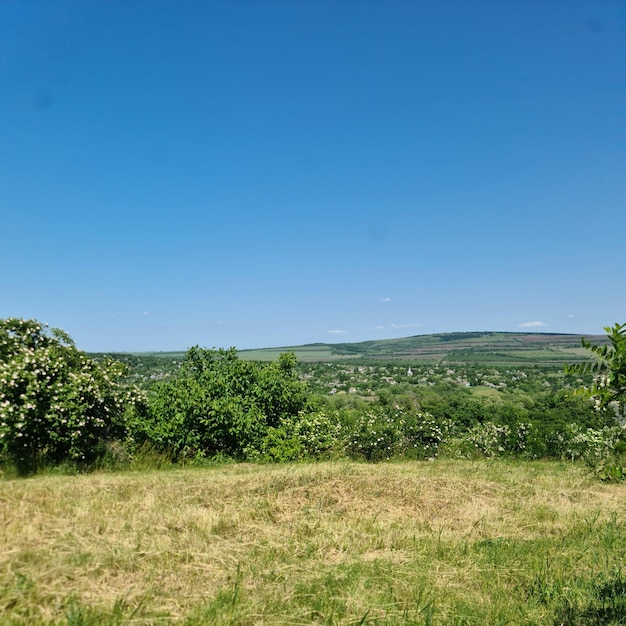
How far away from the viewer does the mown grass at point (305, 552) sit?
144 inches

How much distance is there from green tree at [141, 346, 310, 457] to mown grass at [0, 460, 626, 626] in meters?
2.92

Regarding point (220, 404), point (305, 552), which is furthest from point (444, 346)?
point (305, 552)

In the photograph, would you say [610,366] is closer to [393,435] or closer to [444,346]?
[393,435]

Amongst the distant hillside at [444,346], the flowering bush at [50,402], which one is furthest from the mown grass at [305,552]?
the distant hillside at [444,346]

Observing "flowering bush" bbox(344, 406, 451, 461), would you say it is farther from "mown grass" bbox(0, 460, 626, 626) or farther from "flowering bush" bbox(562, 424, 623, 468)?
"mown grass" bbox(0, 460, 626, 626)

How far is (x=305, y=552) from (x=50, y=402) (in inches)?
251

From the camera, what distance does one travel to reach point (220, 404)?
34.3 ft

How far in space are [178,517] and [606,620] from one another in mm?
4089

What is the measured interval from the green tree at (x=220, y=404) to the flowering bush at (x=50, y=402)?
0.94 m

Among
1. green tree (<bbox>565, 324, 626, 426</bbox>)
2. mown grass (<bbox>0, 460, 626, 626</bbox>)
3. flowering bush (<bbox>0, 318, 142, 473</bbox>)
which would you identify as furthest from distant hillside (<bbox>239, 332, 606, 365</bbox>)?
green tree (<bbox>565, 324, 626, 426</bbox>)

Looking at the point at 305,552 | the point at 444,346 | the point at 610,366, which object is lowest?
the point at 444,346

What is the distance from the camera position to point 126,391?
10.8 meters

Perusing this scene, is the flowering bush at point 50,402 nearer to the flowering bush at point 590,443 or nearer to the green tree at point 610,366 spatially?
the green tree at point 610,366

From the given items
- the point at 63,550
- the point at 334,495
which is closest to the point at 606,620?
the point at 334,495
